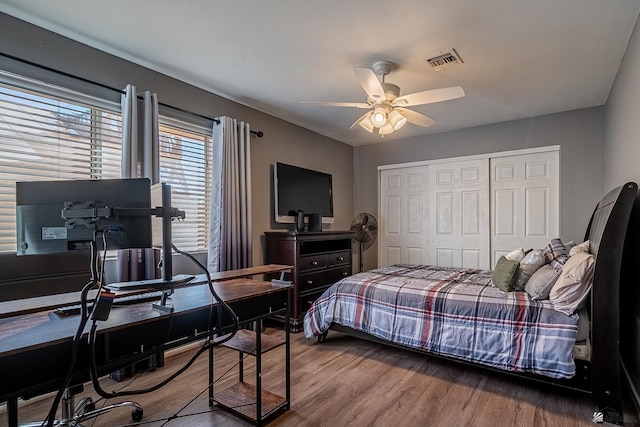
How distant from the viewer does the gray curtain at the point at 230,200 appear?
133 inches

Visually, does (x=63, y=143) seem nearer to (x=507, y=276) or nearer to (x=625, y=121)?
(x=507, y=276)

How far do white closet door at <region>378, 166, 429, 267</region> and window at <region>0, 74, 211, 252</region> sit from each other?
10.4 ft

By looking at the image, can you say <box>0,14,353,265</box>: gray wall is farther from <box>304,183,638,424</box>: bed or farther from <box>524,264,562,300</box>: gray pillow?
<box>524,264,562,300</box>: gray pillow

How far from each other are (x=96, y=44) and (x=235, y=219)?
5.99 feet

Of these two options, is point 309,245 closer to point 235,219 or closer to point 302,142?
point 235,219

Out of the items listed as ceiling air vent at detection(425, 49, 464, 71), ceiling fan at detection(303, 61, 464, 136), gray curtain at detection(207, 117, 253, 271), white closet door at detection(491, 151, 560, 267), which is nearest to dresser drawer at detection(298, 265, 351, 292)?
gray curtain at detection(207, 117, 253, 271)

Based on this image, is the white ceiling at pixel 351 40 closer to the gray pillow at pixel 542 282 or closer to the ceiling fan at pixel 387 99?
the ceiling fan at pixel 387 99

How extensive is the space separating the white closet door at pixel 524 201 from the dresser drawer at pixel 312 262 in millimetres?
2296

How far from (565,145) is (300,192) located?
329 centimetres

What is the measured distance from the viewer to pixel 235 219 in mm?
3486

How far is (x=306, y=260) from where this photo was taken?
3947 mm

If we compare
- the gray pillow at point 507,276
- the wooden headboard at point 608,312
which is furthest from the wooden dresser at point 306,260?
the wooden headboard at point 608,312

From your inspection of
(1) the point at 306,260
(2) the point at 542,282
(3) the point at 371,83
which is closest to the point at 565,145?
(2) the point at 542,282

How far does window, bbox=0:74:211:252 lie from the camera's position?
7.27 feet
